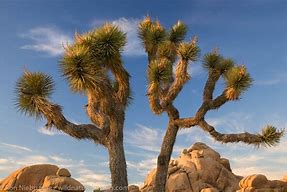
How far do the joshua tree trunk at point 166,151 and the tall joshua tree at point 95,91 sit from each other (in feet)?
10.6

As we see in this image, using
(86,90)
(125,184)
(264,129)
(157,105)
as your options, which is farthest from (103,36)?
(264,129)

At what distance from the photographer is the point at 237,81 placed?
16922mm

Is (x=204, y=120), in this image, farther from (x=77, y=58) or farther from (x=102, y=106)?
(x=77, y=58)

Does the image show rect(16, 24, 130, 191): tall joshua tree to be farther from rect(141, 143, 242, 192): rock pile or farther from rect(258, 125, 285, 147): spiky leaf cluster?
rect(141, 143, 242, 192): rock pile

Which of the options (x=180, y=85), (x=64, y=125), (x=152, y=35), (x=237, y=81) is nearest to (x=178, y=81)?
(x=180, y=85)

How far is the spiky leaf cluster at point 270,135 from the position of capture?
59.9ft

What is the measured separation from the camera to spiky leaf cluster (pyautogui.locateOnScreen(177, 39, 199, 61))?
1759 cm

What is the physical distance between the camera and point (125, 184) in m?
15.1

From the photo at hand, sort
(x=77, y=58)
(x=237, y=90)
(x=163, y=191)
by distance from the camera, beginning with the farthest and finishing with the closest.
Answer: (x=163, y=191) → (x=237, y=90) → (x=77, y=58)

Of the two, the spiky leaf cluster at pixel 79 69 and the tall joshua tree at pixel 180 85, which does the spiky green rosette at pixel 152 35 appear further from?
the spiky leaf cluster at pixel 79 69

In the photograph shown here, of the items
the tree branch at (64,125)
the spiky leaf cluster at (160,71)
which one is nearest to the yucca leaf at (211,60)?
the spiky leaf cluster at (160,71)

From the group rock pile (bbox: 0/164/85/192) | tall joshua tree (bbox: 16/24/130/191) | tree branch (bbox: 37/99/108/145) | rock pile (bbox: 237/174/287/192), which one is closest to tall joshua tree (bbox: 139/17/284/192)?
tall joshua tree (bbox: 16/24/130/191)

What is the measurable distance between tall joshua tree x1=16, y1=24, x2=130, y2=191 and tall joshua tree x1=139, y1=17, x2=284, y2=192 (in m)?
1.67

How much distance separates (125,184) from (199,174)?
13.1m
